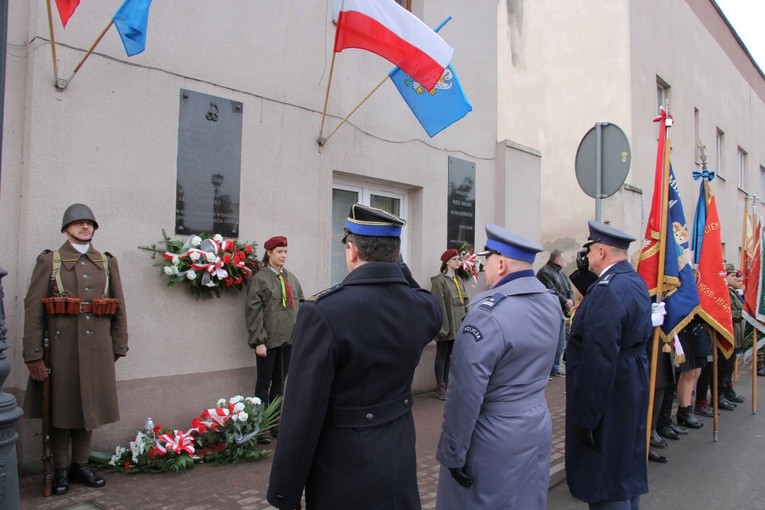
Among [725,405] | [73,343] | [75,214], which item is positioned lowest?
[725,405]

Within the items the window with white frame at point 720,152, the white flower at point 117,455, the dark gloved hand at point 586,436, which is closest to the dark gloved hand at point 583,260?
the dark gloved hand at point 586,436

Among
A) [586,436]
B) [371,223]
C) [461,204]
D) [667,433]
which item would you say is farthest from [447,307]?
[371,223]

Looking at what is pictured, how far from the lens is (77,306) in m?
4.19

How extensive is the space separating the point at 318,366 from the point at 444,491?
4.07ft

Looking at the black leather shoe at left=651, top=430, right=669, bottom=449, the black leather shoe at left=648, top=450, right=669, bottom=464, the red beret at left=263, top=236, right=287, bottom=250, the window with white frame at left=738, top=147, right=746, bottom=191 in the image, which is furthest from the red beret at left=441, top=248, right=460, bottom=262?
the window with white frame at left=738, top=147, right=746, bottom=191

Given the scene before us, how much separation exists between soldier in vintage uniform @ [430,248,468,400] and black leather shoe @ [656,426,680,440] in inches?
99.3

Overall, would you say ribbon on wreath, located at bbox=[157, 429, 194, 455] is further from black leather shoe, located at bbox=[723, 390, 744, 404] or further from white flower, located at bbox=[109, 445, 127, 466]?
black leather shoe, located at bbox=[723, 390, 744, 404]

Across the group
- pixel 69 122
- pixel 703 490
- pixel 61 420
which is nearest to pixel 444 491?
pixel 61 420

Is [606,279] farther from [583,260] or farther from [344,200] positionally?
[344,200]

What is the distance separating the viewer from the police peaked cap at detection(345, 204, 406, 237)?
2.36 metres

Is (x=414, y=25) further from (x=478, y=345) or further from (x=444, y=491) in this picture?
(x=444, y=491)

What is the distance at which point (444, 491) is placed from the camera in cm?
290

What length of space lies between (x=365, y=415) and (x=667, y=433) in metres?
5.56

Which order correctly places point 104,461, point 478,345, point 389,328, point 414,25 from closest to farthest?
point 389,328
point 478,345
point 104,461
point 414,25
